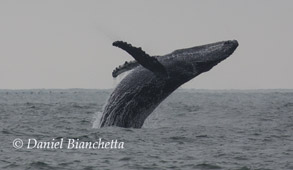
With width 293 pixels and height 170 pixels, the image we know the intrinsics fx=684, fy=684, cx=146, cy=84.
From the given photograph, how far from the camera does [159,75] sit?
1619 centimetres

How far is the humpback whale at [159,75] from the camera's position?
53.3ft

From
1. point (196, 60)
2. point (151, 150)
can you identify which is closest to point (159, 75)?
point (196, 60)

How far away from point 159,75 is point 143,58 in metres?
1.01

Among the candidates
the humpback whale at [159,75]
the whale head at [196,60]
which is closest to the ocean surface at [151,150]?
the humpback whale at [159,75]

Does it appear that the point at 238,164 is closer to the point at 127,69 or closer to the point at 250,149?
the point at 250,149

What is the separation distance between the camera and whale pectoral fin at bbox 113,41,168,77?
14922mm

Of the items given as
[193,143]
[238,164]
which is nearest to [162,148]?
[193,143]

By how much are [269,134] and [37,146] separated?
7.47 meters

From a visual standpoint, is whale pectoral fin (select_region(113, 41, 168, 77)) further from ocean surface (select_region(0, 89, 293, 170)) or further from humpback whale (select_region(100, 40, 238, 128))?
ocean surface (select_region(0, 89, 293, 170))

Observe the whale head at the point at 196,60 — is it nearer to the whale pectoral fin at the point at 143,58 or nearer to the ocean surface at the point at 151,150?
the whale pectoral fin at the point at 143,58

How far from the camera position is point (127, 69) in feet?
54.5

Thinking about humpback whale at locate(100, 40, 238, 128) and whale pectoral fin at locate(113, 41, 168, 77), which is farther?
humpback whale at locate(100, 40, 238, 128)

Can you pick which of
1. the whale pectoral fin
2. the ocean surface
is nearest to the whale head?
the whale pectoral fin

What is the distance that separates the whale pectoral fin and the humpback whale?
0.09 feet
